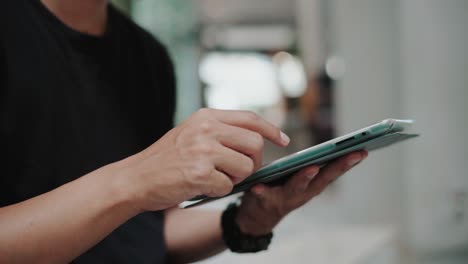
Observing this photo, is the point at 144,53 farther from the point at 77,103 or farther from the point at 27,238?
the point at 27,238

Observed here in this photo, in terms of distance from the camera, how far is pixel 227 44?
6.18 meters

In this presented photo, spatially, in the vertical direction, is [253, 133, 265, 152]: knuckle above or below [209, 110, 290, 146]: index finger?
below

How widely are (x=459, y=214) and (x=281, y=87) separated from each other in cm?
428

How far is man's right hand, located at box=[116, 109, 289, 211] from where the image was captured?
46 centimetres

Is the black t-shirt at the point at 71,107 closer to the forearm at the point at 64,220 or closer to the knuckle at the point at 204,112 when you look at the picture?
the forearm at the point at 64,220

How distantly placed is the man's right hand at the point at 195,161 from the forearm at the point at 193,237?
38 cm

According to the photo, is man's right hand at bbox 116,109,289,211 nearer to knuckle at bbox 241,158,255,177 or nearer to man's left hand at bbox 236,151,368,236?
knuckle at bbox 241,158,255,177

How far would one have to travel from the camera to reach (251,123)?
505 millimetres

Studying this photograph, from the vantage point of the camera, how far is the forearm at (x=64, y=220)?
44cm

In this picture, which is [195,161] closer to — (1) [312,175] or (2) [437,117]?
(1) [312,175]

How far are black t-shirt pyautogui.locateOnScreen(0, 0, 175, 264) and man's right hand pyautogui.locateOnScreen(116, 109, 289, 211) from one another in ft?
0.37

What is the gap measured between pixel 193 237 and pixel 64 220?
0.43m

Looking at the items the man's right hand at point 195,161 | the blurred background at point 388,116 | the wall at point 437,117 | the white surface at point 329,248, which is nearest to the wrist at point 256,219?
the man's right hand at point 195,161

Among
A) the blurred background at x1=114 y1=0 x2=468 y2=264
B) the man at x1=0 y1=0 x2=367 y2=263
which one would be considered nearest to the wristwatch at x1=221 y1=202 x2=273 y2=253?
the man at x1=0 y1=0 x2=367 y2=263
